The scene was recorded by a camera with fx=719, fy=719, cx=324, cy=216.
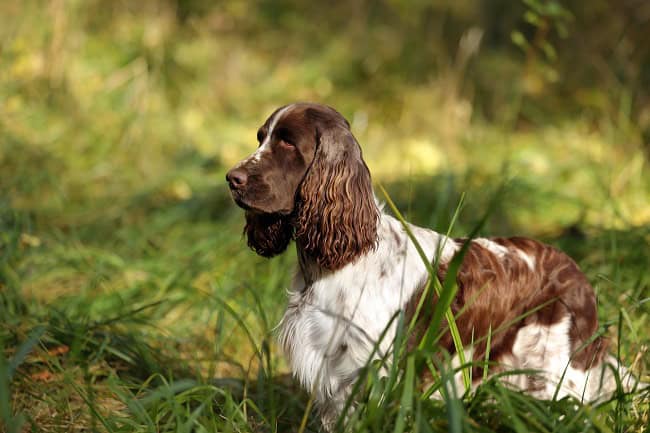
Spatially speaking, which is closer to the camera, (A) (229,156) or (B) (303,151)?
(B) (303,151)

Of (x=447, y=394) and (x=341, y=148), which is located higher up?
(x=341, y=148)

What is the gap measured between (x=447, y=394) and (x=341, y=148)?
1149mm

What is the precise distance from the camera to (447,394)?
1.80m

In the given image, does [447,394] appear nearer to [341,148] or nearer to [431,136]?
[341,148]

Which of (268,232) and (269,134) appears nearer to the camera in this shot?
(269,134)

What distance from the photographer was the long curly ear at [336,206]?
2.63 m

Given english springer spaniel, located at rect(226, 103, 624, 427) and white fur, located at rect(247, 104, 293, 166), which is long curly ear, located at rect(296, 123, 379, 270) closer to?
english springer spaniel, located at rect(226, 103, 624, 427)

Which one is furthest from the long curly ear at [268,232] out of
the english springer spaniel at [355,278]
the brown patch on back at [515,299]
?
the brown patch on back at [515,299]

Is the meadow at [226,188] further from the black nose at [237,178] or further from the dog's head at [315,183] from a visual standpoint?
the black nose at [237,178]

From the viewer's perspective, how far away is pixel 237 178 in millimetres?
2588

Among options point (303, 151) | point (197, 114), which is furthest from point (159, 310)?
point (197, 114)

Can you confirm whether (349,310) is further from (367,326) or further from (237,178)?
(237,178)

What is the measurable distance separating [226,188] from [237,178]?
10.9 feet

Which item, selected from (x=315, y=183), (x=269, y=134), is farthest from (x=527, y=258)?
(x=269, y=134)
